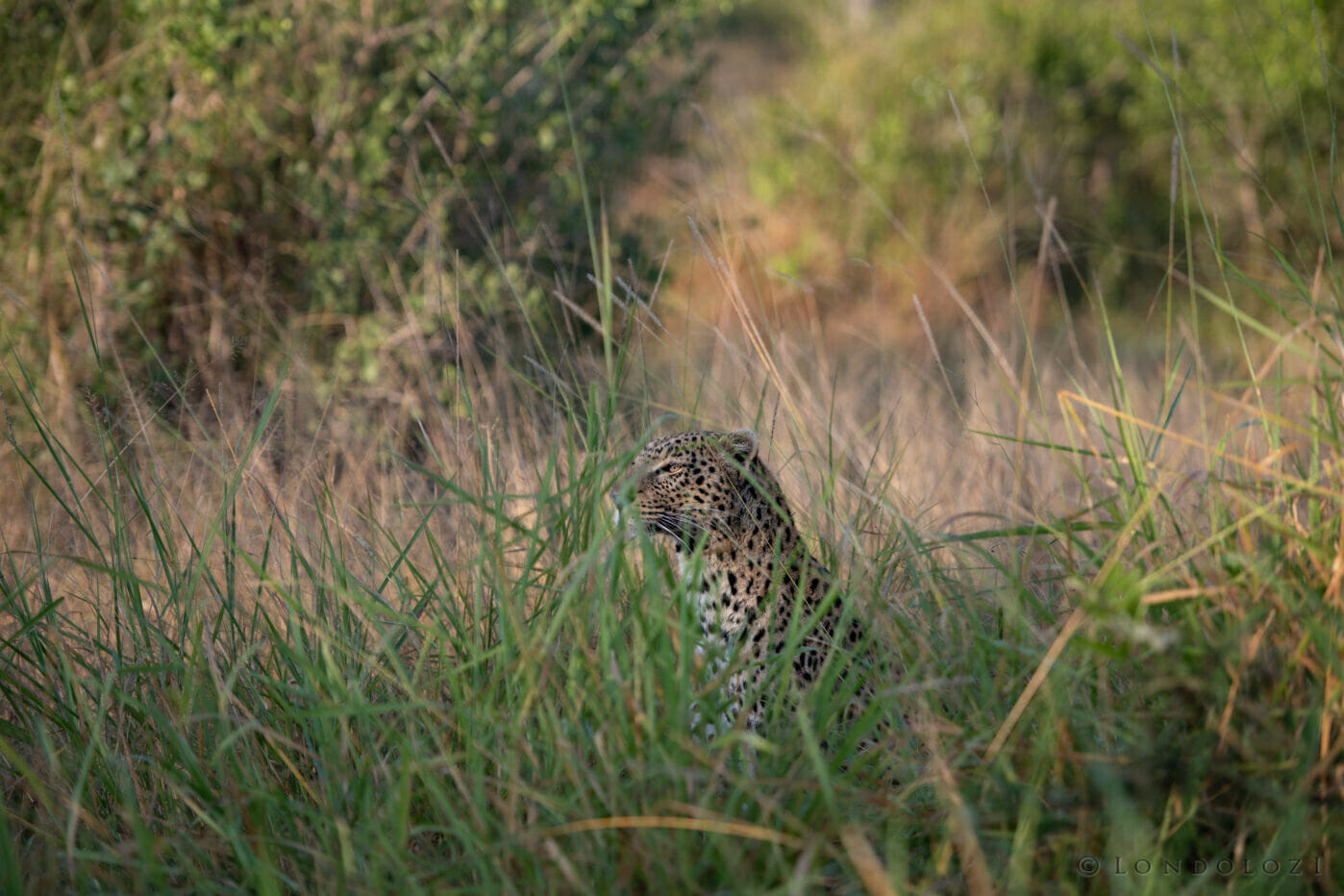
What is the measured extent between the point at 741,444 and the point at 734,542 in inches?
11.7

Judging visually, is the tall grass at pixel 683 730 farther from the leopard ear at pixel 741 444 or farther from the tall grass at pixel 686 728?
the leopard ear at pixel 741 444

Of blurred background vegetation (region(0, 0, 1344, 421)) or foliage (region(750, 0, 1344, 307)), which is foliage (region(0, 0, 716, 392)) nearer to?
blurred background vegetation (region(0, 0, 1344, 421))

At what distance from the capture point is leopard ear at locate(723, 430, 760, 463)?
3.25m

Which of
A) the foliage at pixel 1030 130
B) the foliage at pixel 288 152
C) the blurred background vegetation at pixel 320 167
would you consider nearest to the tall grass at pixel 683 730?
the blurred background vegetation at pixel 320 167

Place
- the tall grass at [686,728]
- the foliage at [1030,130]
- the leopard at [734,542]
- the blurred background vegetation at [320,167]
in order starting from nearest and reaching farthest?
the tall grass at [686,728], the leopard at [734,542], the blurred background vegetation at [320,167], the foliage at [1030,130]

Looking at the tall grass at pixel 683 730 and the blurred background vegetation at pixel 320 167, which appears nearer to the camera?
the tall grass at pixel 683 730

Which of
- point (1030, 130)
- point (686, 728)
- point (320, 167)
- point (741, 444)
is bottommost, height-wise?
point (686, 728)

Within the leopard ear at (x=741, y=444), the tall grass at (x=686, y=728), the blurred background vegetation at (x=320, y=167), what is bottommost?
the tall grass at (x=686, y=728)

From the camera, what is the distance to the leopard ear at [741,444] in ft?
10.6

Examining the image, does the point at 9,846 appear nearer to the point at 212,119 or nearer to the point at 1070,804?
the point at 1070,804

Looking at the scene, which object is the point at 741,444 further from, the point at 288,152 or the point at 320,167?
the point at 288,152

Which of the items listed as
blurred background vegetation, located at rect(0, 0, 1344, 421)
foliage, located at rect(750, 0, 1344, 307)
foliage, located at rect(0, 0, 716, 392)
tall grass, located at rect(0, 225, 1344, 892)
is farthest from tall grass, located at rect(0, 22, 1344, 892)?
foliage, located at rect(750, 0, 1344, 307)

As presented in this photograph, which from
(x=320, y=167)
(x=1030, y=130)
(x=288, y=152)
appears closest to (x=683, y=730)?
(x=320, y=167)

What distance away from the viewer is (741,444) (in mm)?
3268
